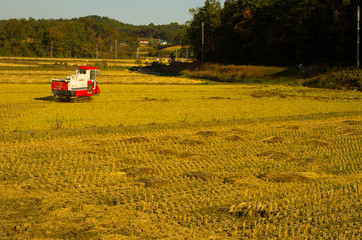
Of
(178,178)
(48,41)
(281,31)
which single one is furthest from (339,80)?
(48,41)

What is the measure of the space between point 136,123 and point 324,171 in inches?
300

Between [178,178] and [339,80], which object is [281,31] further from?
[178,178]

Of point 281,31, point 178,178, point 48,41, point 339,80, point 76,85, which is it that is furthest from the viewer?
point 48,41

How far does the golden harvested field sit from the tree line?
2682 cm

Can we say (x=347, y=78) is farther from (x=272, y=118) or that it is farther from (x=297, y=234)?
(x=297, y=234)

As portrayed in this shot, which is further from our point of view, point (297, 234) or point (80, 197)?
point (80, 197)

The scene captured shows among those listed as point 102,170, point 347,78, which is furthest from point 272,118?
point 347,78

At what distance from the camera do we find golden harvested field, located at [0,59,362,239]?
5.38m

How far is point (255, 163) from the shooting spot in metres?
9.09

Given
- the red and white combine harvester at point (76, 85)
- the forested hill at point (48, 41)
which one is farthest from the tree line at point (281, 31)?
the forested hill at point (48, 41)

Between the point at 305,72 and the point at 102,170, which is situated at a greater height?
Answer: the point at 305,72

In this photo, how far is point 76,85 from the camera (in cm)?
2055

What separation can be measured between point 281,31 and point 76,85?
3605 cm

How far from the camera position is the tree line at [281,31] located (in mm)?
39844
